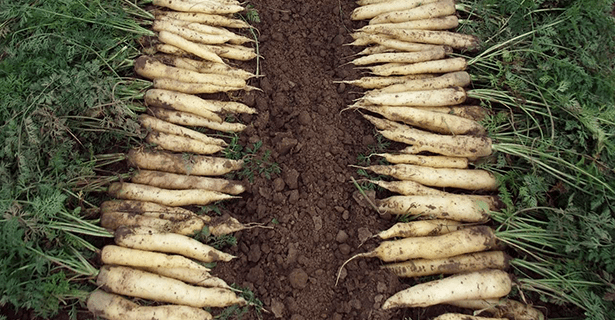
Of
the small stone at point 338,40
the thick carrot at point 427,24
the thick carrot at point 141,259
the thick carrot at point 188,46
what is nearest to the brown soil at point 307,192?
the small stone at point 338,40

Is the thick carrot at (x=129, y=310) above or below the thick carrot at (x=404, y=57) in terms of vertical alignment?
below

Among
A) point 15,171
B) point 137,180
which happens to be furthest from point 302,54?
point 15,171

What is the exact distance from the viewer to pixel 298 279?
298 cm

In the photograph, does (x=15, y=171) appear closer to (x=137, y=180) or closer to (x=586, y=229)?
(x=137, y=180)

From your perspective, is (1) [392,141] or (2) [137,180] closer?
(2) [137,180]

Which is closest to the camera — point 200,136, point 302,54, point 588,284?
point 588,284

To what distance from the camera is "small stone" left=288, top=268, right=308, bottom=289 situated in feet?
9.76

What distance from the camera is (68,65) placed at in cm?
328

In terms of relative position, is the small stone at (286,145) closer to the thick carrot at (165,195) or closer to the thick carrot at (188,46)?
the thick carrot at (165,195)

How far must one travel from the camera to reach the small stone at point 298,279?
9.76 ft

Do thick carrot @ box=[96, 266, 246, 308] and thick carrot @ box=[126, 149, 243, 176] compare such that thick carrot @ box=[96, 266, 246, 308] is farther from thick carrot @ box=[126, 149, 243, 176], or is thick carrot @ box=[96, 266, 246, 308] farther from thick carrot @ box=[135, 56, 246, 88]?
thick carrot @ box=[135, 56, 246, 88]

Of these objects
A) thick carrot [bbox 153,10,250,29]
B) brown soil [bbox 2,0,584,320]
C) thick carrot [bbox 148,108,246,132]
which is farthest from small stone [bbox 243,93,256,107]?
thick carrot [bbox 153,10,250,29]

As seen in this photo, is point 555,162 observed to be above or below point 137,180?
above

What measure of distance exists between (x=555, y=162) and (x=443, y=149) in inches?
31.3
